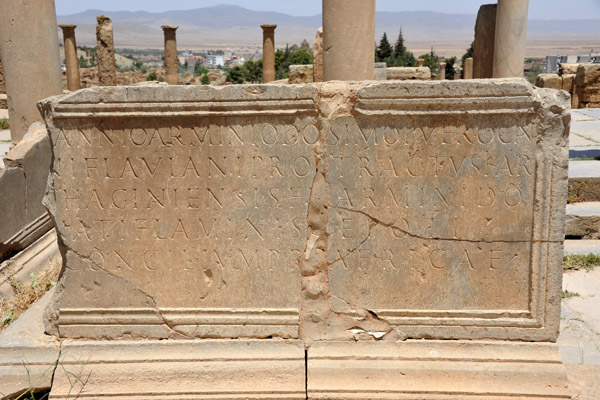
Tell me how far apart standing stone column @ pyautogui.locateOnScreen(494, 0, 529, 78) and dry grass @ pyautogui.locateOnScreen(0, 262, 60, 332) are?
558 centimetres

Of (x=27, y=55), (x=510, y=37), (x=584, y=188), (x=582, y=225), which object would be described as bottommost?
(x=582, y=225)

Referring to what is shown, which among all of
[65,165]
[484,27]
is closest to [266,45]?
[484,27]

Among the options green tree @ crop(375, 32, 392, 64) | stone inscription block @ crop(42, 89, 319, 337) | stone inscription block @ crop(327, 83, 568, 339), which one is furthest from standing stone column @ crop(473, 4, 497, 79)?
green tree @ crop(375, 32, 392, 64)

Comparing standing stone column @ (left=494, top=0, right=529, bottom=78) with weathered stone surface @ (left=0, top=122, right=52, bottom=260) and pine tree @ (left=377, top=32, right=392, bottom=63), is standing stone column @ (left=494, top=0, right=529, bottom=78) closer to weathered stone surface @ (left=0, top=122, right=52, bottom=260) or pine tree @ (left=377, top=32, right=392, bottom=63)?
weathered stone surface @ (left=0, top=122, right=52, bottom=260)

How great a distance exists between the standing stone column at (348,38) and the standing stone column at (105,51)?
42.1ft

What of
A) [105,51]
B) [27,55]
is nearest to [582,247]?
[27,55]

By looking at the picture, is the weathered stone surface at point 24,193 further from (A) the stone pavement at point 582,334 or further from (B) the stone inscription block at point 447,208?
(A) the stone pavement at point 582,334

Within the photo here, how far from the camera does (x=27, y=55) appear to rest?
5.79 m

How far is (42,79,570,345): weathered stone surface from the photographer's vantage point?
2.57 metres

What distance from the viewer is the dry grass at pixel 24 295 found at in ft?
11.6

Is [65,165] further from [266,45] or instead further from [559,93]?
[266,45]

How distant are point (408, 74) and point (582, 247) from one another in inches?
354

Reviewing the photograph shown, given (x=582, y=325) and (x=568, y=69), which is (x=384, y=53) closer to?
(x=568, y=69)

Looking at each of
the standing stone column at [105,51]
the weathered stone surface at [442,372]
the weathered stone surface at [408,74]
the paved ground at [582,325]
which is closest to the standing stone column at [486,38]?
the paved ground at [582,325]
